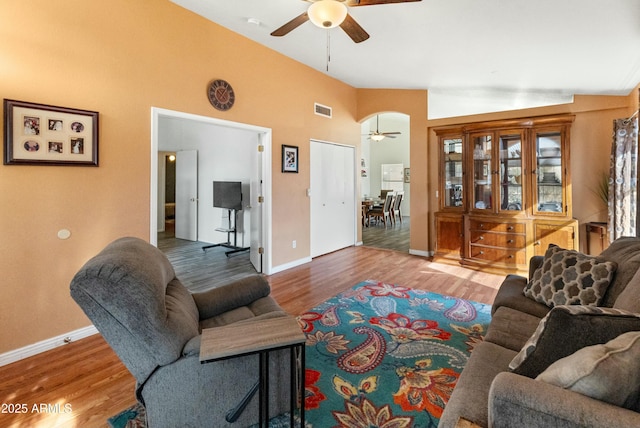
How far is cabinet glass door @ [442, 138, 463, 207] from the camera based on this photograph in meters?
4.96

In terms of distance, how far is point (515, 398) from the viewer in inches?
36.4

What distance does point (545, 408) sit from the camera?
88cm

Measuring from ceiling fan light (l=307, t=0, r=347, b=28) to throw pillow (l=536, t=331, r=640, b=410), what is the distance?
7.99 ft

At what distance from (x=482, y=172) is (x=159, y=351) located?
189 inches

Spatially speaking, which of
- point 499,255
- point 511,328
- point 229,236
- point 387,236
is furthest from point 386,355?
point 387,236

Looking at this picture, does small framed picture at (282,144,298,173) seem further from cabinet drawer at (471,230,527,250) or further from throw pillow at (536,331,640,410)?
throw pillow at (536,331,640,410)

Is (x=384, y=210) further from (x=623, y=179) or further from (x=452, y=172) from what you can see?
(x=623, y=179)

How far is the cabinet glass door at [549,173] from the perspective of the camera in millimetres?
4207

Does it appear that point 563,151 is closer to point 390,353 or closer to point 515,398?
point 390,353


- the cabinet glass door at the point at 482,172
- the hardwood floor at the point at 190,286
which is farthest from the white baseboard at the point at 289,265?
the cabinet glass door at the point at 482,172

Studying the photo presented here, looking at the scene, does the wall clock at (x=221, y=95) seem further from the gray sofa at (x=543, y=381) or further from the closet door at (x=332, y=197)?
the gray sofa at (x=543, y=381)

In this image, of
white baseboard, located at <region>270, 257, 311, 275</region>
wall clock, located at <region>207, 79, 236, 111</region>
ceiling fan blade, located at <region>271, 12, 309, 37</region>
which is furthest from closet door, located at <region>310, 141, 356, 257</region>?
ceiling fan blade, located at <region>271, 12, 309, 37</region>

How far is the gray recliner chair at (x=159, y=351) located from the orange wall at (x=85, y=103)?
1427 millimetres

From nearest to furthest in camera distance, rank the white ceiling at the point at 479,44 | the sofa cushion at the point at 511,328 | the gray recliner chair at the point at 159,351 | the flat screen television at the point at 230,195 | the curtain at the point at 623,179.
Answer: the gray recliner chair at the point at 159,351 → the sofa cushion at the point at 511,328 → the white ceiling at the point at 479,44 → the curtain at the point at 623,179 → the flat screen television at the point at 230,195
